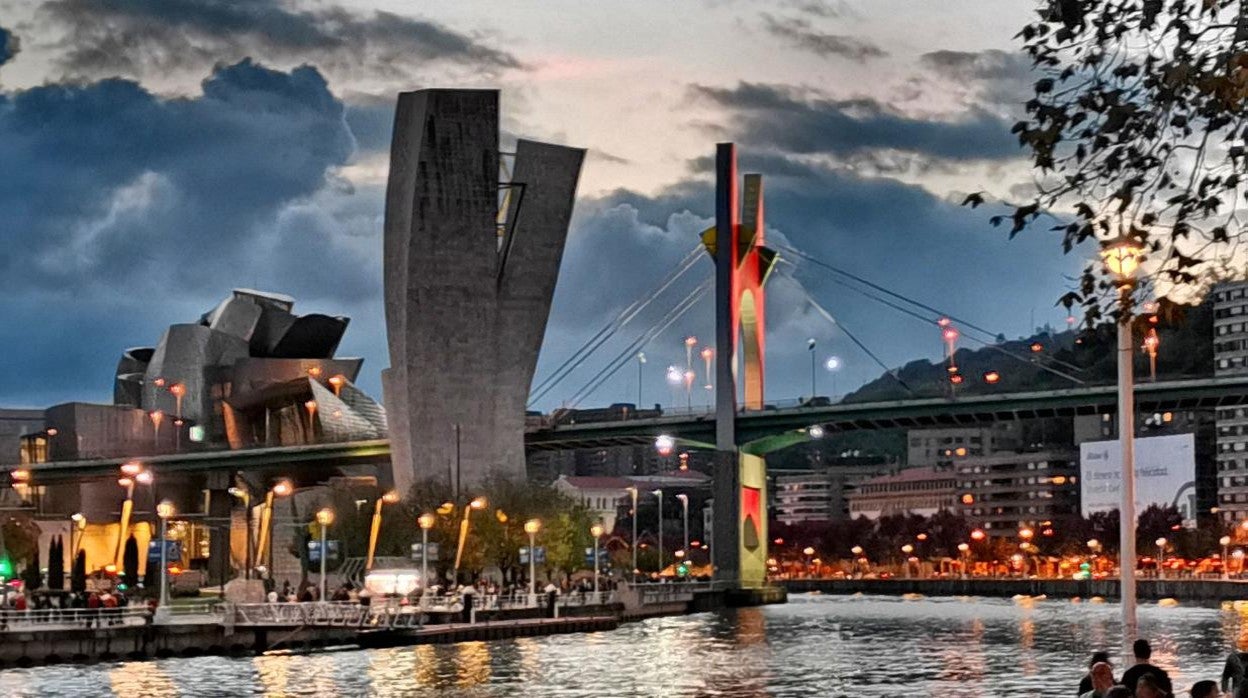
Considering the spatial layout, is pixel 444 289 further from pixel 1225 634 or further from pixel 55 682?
pixel 55 682

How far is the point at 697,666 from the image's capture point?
45688 millimetres

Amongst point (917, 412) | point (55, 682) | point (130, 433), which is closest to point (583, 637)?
point (55, 682)

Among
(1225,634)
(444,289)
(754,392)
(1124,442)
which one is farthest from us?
(754,392)

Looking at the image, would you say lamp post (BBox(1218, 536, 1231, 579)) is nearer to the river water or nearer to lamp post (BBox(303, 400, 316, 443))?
lamp post (BBox(303, 400, 316, 443))

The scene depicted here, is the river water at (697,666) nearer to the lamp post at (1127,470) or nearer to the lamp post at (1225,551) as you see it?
the lamp post at (1127,470)

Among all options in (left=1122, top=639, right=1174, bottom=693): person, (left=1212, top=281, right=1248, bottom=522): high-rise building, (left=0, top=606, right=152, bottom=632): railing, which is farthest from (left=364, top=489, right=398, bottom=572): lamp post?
(left=1212, top=281, right=1248, bottom=522): high-rise building

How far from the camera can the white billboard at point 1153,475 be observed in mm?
154250

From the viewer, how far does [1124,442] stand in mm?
19641

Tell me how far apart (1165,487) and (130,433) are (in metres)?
76.7

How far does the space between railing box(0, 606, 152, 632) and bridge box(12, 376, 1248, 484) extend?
4458 centimetres

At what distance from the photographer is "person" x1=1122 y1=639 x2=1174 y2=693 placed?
16.0 meters

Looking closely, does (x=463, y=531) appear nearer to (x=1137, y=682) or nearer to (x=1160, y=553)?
(x=1137, y=682)

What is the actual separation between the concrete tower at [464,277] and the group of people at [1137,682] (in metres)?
76.7

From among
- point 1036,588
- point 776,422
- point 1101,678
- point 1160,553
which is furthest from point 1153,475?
point 1101,678
